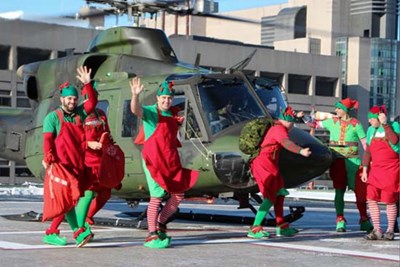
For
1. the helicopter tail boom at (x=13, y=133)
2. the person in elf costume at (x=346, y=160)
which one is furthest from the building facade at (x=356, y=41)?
the person in elf costume at (x=346, y=160)

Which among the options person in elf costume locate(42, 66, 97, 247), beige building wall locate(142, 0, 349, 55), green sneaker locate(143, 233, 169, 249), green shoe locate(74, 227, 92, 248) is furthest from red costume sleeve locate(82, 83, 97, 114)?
beige building wall locate(142, 0, 349, 55)

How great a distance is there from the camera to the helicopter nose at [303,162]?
1151 centimetres

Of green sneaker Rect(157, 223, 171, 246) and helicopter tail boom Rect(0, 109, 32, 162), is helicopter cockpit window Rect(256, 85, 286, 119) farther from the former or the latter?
helicopter tail boom Rect(0, 109, 32, 162)

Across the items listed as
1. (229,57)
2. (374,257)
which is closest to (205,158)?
(374,257)

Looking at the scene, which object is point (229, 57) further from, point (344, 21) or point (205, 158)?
point (205, 158)

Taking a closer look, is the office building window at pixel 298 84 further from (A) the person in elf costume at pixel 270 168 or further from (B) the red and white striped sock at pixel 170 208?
(B) the red and white striped sock at pixel 170 208

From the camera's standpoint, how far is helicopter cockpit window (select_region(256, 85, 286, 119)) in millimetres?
12453

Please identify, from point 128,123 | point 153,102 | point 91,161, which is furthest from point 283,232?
point 128,123

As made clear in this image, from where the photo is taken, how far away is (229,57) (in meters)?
63.1

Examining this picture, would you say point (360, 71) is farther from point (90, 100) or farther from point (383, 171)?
point (90, 100)

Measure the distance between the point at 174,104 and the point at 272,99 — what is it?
4.84ft

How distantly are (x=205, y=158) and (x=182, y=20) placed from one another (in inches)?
2761

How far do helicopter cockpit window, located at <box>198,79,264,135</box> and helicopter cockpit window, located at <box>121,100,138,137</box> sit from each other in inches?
48.7

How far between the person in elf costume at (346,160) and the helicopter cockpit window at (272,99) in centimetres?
77
